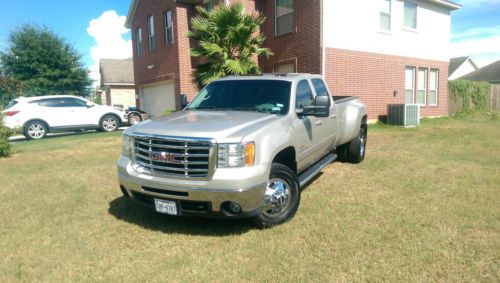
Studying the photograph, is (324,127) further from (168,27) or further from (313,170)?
(168,27)

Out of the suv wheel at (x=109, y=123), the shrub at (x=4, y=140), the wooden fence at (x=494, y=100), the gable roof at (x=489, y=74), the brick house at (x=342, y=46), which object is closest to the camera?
the shrub at (x=4, y=140)

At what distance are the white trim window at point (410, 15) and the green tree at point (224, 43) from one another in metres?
8.27

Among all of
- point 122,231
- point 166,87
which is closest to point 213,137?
point 122,231

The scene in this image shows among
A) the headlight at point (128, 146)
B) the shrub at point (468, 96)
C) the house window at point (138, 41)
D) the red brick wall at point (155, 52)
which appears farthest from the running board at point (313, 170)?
the shrub at point (468, 96)

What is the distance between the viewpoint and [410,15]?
16.8 m

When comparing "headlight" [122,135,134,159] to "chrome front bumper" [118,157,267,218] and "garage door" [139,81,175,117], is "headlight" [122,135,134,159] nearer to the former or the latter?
"chrome front bumper" [118,157,267,218]

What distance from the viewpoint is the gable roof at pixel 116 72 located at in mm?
34125

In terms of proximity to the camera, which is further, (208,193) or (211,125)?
(211,125)

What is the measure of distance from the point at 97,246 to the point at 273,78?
3181 millimetres

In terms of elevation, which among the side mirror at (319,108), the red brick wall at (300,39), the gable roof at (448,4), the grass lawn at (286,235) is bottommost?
the grass lawn at (286,235)

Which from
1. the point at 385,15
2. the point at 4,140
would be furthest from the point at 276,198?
the point at 385,15

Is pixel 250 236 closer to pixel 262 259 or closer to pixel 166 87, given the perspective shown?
pixel 262 259

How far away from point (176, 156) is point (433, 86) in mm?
18497

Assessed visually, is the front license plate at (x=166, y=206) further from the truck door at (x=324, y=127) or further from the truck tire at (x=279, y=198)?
the truck door at (x=324, y=127)
